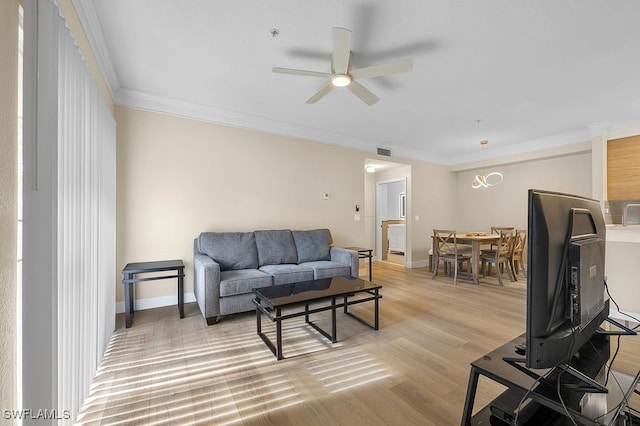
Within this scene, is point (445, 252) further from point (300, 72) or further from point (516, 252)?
point (300, 72)

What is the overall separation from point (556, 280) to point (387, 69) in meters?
1.99

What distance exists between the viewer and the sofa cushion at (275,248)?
3580mm

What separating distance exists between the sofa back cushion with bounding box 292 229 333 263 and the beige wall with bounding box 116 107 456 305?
13.7 inches

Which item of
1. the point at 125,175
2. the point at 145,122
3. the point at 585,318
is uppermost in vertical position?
the point at 145,122

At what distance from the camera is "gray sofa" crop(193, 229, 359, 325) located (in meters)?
2.75

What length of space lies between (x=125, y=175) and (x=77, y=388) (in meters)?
2.38

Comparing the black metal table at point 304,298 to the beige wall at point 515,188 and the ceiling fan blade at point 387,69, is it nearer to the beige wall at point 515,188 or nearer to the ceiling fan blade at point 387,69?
the ceiling fan blade at point 387,69

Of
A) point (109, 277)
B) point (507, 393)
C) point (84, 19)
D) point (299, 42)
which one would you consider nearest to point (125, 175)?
point (109, 277)

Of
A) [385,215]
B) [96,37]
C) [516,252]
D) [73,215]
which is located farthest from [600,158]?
[96,37]

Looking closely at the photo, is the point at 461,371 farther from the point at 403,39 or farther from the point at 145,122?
the point at 145,122

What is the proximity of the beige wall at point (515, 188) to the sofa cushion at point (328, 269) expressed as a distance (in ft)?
13.9

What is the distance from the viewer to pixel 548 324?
2.32 feet

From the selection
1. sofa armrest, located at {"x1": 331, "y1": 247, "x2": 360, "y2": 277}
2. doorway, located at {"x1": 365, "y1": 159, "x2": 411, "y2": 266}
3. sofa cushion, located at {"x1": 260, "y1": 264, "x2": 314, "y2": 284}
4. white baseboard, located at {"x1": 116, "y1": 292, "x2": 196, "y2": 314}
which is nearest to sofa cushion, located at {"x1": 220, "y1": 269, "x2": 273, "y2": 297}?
sofa cushion, located at {"x1": 260, "y1": 264, "x2": 314, "y2": 284}

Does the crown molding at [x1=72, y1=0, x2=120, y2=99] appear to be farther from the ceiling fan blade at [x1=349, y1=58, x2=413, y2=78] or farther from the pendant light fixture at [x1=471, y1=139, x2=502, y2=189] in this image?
the pendant light fixture at [x1=471, y1=139, x2=502, y2=189]
